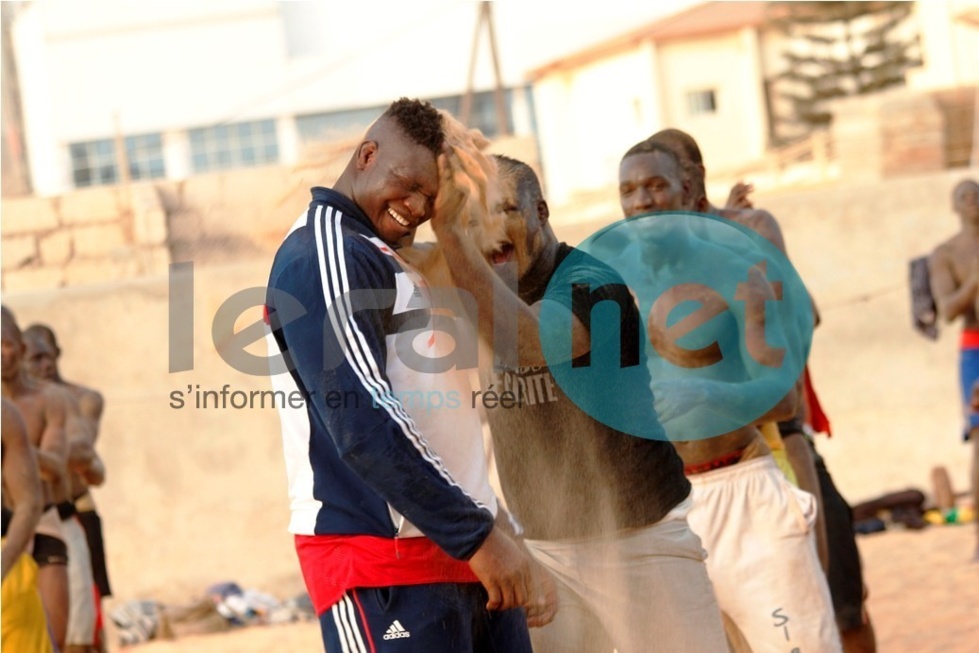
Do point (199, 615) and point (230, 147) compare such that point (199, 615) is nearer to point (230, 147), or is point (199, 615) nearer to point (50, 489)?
point (50, 489)

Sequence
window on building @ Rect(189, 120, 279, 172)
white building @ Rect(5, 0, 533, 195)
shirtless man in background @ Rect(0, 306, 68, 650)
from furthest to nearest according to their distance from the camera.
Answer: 1. white building @ Rect(5, 0, 533, 195)
2. window on building @ Rect(189, 120, 279, 172)
3. shirtless man in background @ Rect(0, 306, 68, 650)

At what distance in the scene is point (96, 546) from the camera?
738cm

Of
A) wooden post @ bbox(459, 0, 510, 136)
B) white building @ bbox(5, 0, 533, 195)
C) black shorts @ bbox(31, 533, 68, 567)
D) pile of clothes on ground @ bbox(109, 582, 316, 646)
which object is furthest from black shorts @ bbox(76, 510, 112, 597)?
white building @ bbox(5, 0, 533, 195)

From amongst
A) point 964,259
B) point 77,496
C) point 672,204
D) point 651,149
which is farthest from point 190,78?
point 672,204

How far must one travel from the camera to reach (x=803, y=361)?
4.97 metres

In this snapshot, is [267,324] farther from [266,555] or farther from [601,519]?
[266,555]

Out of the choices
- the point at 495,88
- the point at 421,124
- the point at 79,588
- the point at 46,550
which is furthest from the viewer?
the point at 495,88

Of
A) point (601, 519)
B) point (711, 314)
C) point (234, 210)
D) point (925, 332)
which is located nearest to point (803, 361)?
point (711, 314)

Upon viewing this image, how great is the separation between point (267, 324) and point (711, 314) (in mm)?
1994

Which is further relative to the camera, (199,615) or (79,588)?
(199,615)

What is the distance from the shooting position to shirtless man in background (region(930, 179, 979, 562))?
9.15 metres

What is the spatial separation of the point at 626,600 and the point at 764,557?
2.81 feet

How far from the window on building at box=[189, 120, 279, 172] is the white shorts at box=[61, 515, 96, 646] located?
27.4 m

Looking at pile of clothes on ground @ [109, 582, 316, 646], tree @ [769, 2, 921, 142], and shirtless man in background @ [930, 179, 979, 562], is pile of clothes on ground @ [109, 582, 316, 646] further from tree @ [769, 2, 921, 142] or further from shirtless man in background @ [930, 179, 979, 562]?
tree @ [769, 2, 921, 142]
